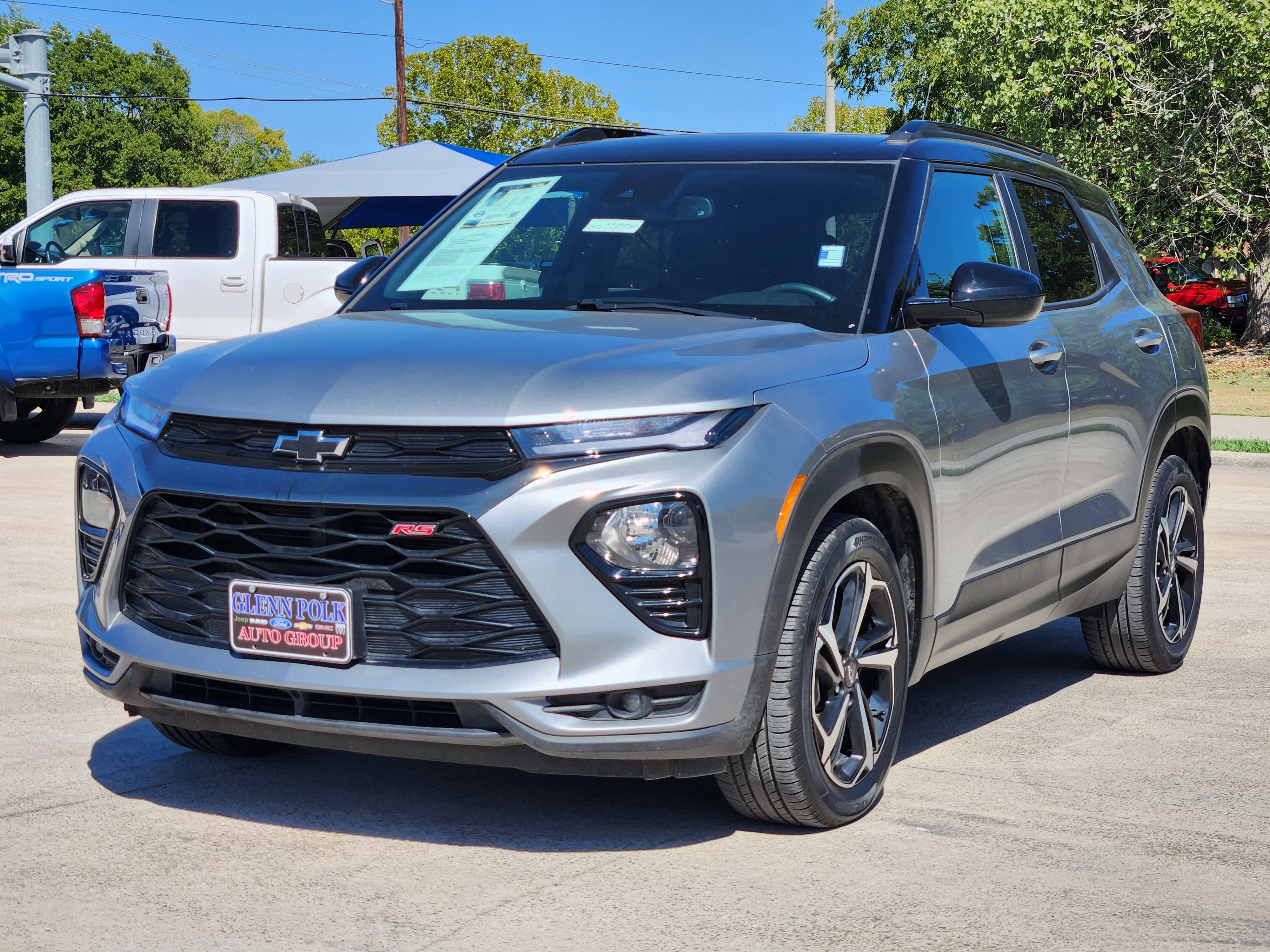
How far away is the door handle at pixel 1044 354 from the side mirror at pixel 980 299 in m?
0.45

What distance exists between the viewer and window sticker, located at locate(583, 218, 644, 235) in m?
4.72

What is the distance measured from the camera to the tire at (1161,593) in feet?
18.7

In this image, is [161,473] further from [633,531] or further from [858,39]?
[858,39]

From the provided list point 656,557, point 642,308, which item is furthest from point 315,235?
point 656,557

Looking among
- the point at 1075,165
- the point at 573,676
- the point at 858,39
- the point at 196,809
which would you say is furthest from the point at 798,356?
the point at 858,39

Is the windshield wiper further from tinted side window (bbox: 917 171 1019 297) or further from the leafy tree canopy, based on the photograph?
the leafy tree canopy

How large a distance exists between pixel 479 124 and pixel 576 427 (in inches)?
2198

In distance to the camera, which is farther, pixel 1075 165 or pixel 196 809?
pixel 1075 165

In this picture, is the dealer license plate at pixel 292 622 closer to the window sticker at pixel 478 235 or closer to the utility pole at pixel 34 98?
the window sticker at pixel 478 235

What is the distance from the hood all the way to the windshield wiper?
0.29ft

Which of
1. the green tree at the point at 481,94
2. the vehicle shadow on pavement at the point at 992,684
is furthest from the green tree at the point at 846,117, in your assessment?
the vehicle shadow on pavement at the point at 992,684

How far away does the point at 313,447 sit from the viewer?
3453mm

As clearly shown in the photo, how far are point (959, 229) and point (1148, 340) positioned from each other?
1257 mm

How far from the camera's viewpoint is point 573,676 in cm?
334
